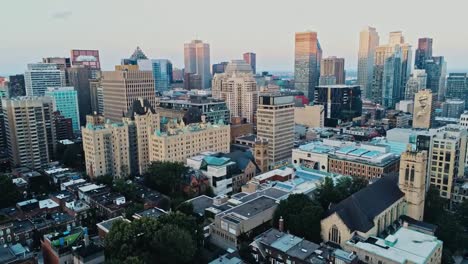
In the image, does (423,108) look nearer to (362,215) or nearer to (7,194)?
(362,215)

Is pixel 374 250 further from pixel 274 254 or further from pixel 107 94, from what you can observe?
pixel 107 94

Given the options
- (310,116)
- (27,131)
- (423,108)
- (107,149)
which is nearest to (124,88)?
(27,131)

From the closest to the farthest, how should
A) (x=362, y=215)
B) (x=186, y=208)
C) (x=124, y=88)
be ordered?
(x=362, y=215)
(x=186, y=208)
(x=124, y=88)

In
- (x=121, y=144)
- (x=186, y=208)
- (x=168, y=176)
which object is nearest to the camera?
(x=186, y=208)

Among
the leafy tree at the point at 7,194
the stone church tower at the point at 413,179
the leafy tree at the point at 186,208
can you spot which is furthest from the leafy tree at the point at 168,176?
the stone church tower at the point at 413,179

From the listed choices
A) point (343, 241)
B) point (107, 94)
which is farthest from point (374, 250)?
point (107, 94)

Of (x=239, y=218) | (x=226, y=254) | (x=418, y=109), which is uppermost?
(x=418, y=109)

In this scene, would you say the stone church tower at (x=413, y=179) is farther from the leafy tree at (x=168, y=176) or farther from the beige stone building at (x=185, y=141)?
the beige stone building at (x=185, y=141)
